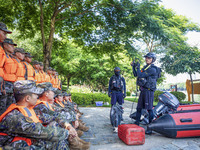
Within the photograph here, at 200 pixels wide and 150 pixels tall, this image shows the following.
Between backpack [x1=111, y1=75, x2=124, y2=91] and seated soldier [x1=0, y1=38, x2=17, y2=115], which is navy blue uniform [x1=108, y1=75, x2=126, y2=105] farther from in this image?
seated soldier [x1=0, y1=38, x2=17, y2=115]

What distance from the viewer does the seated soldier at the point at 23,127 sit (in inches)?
67.6

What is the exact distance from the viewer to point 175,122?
421cm

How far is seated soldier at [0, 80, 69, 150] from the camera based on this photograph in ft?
5.63

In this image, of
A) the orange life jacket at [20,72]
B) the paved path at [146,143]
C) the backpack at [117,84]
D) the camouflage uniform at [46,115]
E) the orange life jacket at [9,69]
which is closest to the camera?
the camouflage uniform at [46,115]

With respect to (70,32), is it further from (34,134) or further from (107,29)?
(34,134)

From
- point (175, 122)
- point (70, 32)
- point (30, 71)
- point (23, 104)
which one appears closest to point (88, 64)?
point (70, 32)

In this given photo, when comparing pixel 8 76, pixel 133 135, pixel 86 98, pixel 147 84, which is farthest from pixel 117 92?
pixel 86 98

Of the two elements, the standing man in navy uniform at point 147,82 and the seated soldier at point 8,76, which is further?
the standing man in navy uniform at point 147,82

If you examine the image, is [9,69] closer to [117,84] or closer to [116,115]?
[117,84]

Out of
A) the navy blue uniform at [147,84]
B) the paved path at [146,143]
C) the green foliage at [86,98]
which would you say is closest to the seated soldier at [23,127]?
the paved path at [146,143]

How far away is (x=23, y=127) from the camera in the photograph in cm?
172

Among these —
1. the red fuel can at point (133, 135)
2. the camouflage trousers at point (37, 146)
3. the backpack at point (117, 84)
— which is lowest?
the red fuel can at point (133, 135)

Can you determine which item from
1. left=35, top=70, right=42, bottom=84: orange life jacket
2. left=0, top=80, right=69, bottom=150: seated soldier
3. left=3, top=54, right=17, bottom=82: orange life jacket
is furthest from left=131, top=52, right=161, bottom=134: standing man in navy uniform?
left=35, top=70, right=42, bottom=84: orange life jacket

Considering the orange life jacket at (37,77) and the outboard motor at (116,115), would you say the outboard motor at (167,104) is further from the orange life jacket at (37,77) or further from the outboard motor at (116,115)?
the orange life jacket at (37,77)
